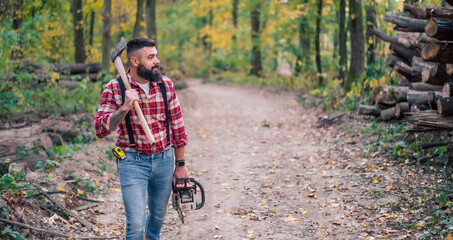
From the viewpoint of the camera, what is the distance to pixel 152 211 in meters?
4.28

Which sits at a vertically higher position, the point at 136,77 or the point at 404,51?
the point at 404,51

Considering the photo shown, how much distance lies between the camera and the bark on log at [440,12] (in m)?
5.56

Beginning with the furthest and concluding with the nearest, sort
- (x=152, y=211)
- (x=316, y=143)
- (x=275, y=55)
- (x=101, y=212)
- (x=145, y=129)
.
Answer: (x=275, y=55), (x=316, y=143), (x=101, y=212), (x=152, y=211), (x=145, y=129)

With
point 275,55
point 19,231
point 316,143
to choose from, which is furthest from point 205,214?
point 275,55

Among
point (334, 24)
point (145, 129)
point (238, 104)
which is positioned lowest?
point (238, 104)

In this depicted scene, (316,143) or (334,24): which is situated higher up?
(334,24)

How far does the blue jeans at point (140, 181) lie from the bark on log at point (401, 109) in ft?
21.2

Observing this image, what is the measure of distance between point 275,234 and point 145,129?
266 centimetres

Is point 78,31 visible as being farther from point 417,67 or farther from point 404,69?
point 417,67

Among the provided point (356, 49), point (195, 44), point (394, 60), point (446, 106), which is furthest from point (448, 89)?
point (195, 44)

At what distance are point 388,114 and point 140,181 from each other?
7.37m

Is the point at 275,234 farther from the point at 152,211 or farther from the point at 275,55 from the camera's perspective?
the point at 275,55

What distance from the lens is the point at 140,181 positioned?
12.8 feet

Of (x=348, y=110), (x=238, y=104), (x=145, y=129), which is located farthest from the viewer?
(x=238, y=104)
